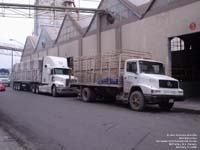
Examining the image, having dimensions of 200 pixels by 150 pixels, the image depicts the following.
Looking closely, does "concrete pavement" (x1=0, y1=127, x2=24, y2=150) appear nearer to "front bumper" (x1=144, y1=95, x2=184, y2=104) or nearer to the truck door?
"front bumper" (x1=144, y1=95, x2=184, y2=104)

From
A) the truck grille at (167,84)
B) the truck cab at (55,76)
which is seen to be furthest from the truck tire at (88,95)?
the truck grille at (167,84)

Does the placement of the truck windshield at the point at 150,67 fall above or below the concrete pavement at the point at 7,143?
above

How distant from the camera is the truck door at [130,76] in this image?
16581 mm

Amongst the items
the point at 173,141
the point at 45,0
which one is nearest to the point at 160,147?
the point at 173,141

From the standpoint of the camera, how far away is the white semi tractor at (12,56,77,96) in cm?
2677

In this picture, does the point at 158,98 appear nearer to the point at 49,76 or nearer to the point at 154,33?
the point at 154,33

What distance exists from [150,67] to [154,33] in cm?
854

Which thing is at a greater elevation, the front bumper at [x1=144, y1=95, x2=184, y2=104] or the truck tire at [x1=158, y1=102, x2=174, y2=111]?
the front bumper at [x1=144, y1=95, x2=184, y2=104]

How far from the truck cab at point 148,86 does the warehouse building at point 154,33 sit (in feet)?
19.1

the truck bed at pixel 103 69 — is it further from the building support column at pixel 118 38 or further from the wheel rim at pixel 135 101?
the building support column at pixel 118 38

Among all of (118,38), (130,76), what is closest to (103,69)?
(130,76)

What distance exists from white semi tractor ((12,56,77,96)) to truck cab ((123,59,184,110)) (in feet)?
24.5

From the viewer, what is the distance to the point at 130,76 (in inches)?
661

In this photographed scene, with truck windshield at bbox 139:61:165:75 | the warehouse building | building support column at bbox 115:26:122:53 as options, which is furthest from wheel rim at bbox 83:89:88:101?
building support column at bbox 115:26:122:53
